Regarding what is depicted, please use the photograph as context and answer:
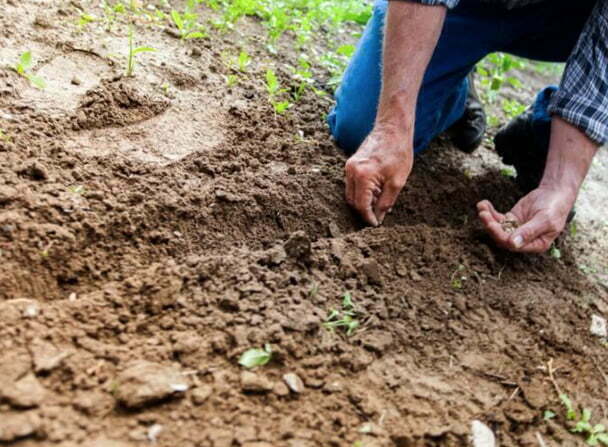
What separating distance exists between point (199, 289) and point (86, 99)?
3.30 ft

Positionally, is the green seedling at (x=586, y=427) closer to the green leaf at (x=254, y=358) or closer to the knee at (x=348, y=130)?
the green leaf at (x=254, y=358)

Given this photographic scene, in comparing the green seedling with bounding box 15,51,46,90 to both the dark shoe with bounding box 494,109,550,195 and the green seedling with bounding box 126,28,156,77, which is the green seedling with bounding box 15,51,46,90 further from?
the dark shoe with bounding box 494,109,550,195

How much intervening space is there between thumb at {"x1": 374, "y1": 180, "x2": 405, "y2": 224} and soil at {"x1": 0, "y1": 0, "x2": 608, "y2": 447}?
7cm

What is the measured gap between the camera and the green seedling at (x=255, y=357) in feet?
4.35

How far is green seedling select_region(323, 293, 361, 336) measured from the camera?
4.88 feet

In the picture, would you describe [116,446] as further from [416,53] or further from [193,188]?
[416,53]

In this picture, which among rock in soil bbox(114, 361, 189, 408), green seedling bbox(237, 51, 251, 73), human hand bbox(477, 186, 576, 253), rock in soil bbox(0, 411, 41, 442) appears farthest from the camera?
green seedling bbox(237, 51, 251, 73)

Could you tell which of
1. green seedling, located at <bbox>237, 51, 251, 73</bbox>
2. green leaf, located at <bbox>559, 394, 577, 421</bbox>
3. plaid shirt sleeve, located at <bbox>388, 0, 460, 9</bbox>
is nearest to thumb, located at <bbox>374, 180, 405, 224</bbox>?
plaid shirt sleeve, located at <bbox>388, 0, 460, 9</bbox>

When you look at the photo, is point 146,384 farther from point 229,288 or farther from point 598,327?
point 598,327

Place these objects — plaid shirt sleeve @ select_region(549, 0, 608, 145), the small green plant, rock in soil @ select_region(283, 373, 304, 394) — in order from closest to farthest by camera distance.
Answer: rock in soil @ select_region(283, 373, 304, 394), plaid shirt sleeve @ select_region(549, 0, 608, 145), the small green plant

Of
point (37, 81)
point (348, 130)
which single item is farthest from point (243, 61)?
point (37, 81)

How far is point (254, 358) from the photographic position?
4.39 ft

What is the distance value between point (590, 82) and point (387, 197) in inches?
36.8

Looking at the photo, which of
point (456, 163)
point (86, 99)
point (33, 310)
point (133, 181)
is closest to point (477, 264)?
point (456, 163)
